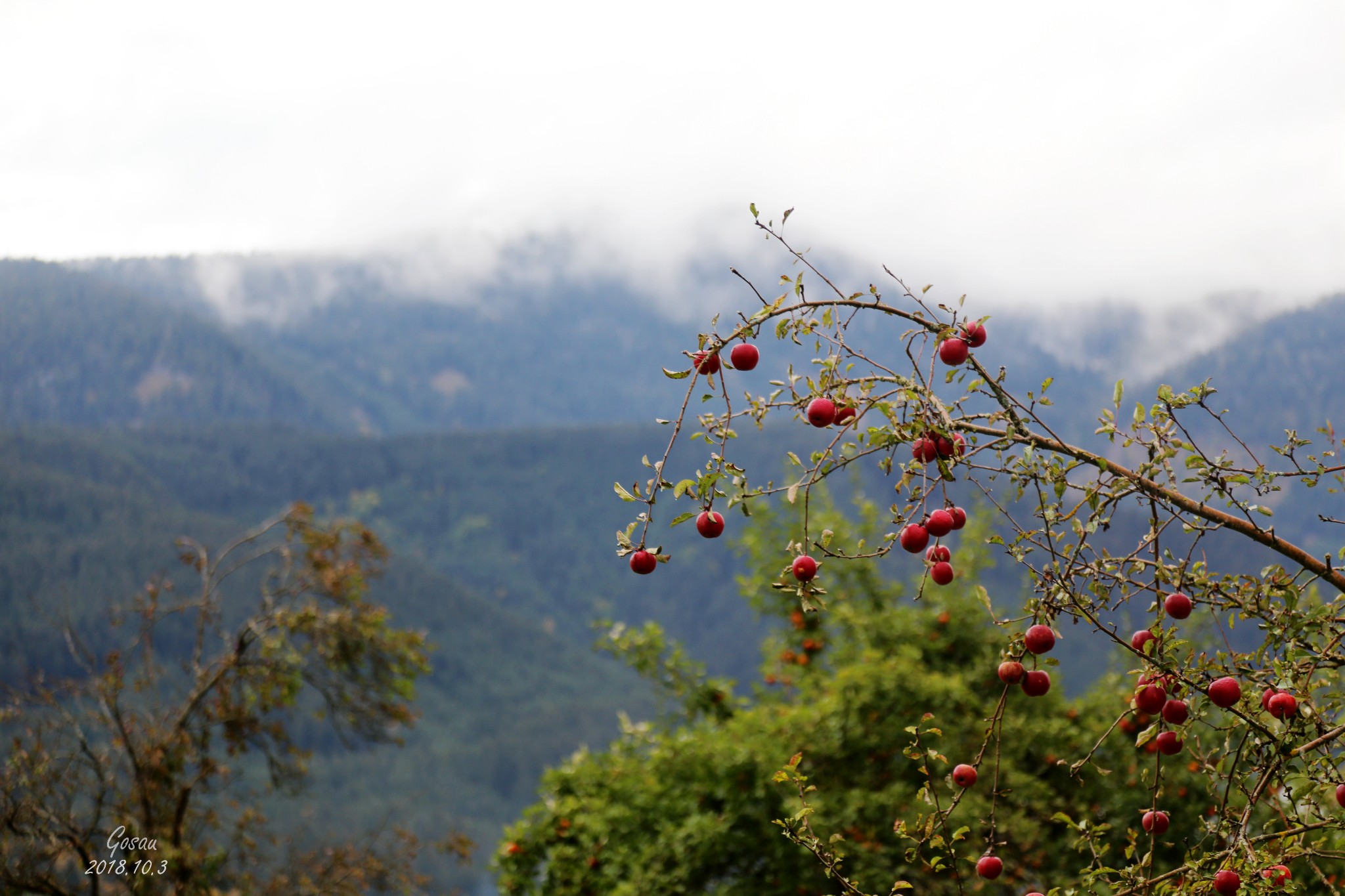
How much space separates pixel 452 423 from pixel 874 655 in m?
181

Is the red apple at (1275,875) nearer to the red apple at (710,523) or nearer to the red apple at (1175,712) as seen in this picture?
the red apple at (1175,712)

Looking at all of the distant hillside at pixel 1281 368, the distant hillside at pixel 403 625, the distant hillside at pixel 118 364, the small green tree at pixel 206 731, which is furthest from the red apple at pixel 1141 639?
the distant hillside at pixel 118 364

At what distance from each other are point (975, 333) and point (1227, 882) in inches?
42.1

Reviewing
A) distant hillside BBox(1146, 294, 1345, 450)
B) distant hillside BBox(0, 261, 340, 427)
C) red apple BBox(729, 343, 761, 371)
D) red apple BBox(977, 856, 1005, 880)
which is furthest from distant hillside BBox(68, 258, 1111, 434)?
red apple BBox(729, 343, 761, 371)

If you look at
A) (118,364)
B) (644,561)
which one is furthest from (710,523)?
(118,364)

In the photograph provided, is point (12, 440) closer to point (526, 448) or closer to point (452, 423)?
point (526, 448)

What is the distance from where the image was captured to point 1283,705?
212 centimetres

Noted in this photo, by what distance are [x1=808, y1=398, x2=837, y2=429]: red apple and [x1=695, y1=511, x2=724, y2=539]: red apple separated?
243 mm

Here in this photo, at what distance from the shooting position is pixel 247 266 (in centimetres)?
19612

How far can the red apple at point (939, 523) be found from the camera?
6.41 ft

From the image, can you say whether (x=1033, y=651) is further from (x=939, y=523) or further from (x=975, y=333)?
(x=975, y=333)

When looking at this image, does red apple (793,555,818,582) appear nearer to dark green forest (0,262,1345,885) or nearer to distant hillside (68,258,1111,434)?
dark green forest (0,262,1345,885)

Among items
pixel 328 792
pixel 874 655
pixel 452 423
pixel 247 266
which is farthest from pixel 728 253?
pixel 874 655

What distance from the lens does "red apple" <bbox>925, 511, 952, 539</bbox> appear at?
1954 mm
